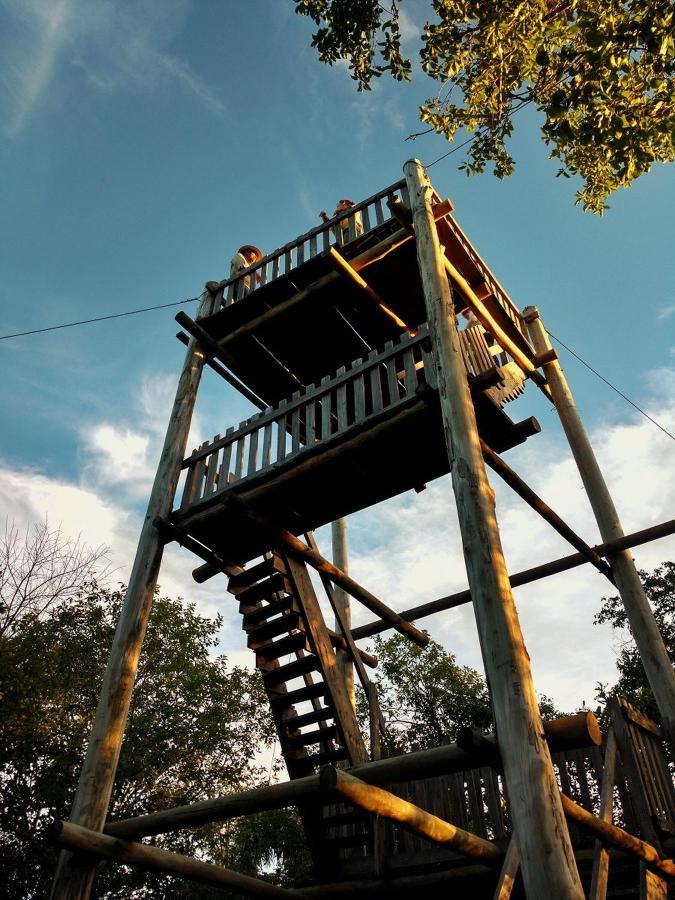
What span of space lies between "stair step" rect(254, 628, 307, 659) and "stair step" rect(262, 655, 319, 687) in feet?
0.47

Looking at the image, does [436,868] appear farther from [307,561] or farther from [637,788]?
[307,561]

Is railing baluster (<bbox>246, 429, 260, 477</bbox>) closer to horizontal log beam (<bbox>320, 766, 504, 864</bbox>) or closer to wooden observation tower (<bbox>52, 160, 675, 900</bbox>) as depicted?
wooden observation tower (<bbox>52, 160, 675, 900</bbox>)

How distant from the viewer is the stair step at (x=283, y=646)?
6996 mm

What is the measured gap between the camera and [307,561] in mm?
7551

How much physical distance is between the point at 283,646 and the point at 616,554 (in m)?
4.17

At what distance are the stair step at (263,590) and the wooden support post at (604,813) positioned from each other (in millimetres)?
3638

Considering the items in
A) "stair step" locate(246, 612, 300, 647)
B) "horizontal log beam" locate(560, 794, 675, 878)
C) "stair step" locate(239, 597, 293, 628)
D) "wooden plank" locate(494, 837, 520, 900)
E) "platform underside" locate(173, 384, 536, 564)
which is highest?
"platform underside" locate(173, 384, 536, 564)

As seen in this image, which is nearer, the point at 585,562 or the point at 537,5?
the point at 537,5

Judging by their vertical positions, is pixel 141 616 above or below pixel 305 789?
above

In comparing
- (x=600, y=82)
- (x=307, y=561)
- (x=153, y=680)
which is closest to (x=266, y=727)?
(x=153, y=680)

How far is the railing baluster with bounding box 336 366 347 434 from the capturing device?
259 inches

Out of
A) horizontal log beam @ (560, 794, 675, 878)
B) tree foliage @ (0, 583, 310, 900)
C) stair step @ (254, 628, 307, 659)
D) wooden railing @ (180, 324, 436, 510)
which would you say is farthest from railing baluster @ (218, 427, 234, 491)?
tree foliage @ (0, 583, 310, 900)

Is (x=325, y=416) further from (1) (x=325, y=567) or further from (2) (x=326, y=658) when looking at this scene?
(2) (x=326, y=658)

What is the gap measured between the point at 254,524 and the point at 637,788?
428 cm
